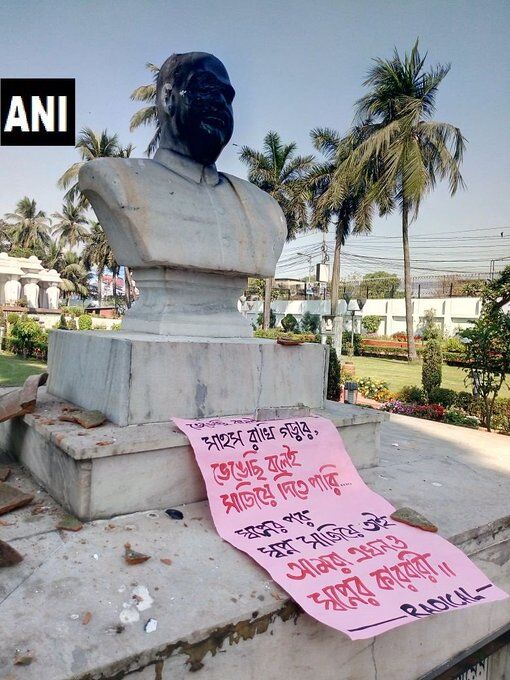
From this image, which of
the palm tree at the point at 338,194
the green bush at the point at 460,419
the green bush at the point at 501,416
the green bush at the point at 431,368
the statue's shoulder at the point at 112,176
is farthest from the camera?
the palm tree at the point at 338,194

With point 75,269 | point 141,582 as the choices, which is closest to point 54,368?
point 141,582

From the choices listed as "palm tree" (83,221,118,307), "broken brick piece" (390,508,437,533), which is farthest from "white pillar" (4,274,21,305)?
"broken brick piece" (390,508,437,533)

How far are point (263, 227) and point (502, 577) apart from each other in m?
2.36

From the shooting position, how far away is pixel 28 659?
1256mm

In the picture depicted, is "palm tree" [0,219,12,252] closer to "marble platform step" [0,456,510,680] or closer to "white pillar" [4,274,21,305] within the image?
"white pillar" [4,274,21,305]

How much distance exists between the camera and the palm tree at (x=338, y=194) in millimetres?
19734

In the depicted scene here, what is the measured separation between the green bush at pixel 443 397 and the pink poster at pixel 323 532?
6.90m

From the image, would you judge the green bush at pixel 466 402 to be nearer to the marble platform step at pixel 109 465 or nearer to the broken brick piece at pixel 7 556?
the marble platform step at pixel 109 465

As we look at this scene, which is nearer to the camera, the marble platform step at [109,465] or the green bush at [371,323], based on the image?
the marble platform step at [109,465]

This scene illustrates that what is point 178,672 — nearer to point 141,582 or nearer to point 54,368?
point 141,582

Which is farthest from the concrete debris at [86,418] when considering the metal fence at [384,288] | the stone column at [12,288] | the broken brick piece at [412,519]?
the stone column at [12,288]

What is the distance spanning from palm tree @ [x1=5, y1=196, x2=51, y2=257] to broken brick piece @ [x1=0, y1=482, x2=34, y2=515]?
50426 millimetres

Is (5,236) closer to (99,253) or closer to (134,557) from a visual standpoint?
(99,253)

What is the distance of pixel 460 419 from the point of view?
763 cm
